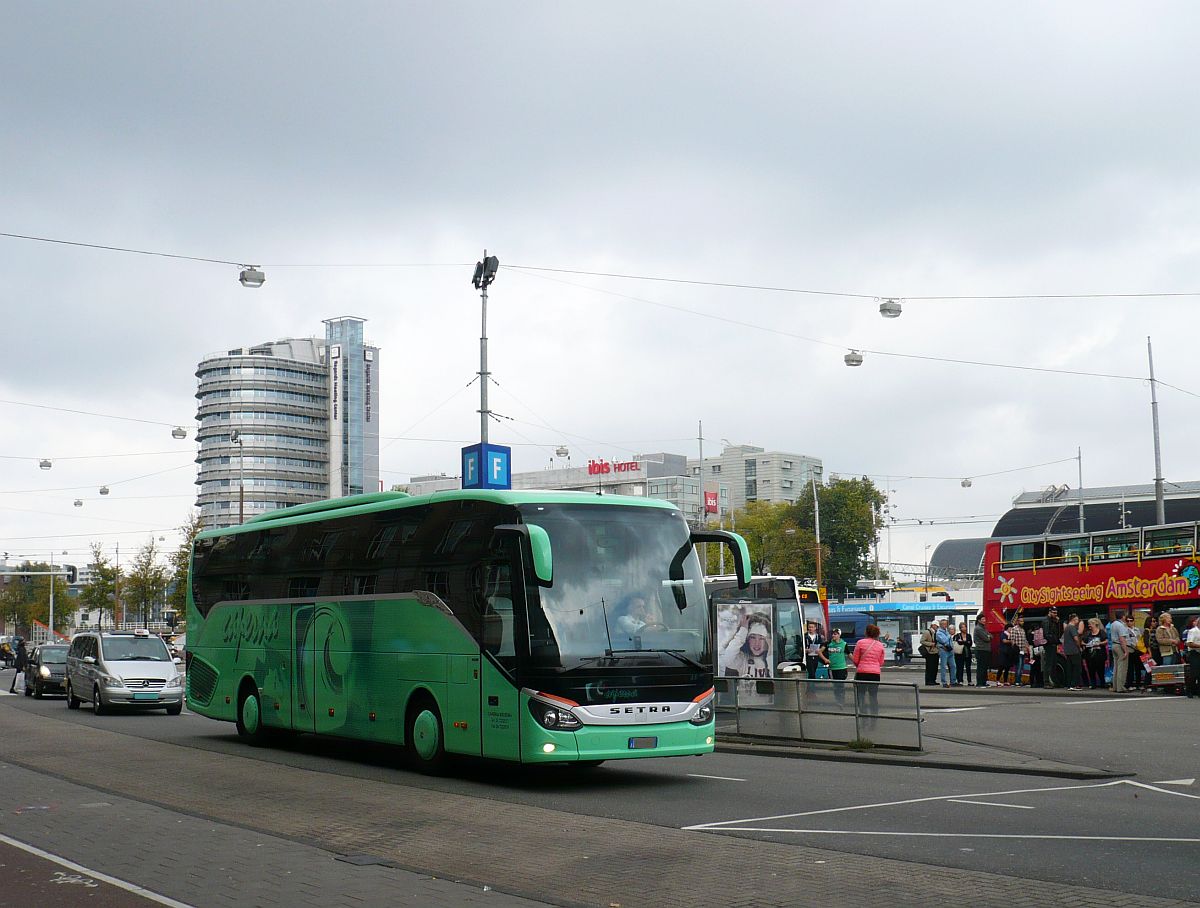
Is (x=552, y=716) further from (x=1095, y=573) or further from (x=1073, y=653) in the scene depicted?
(x=1095, y=573)

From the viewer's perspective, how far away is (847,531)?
108438 millimetres

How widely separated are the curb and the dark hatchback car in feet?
78.2

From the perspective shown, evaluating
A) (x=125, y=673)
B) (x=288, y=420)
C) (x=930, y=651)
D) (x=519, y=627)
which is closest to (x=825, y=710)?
(x=519, y=627)

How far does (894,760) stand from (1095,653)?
1884 cm

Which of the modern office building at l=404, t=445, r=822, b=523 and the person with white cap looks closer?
the person with white cap

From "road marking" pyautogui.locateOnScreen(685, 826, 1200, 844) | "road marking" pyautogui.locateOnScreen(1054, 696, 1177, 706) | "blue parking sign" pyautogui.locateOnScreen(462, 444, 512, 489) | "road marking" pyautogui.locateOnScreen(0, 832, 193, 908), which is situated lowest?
"road marking" pyautogui.locateOnScreen(1054, 696, 1177, 706)

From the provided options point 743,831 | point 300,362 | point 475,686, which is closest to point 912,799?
point 743,831

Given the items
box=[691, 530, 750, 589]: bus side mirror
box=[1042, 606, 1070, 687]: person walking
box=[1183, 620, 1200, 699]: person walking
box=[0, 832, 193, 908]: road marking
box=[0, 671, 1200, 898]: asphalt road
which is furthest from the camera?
box=[1042, 606, 1070, 687]: person walking

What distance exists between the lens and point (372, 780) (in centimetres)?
1600

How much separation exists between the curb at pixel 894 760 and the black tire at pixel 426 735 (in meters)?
5.28

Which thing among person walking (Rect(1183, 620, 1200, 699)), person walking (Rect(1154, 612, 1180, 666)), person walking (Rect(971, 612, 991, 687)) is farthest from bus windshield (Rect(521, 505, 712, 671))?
person walking (Rect(971, 612, 991, 687))

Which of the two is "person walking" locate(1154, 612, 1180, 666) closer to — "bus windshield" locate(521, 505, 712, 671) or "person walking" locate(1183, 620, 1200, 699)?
"person walking" locate(1183, 620, 1200, 699)

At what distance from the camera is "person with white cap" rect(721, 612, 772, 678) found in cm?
2630

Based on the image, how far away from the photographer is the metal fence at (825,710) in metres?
17.9
